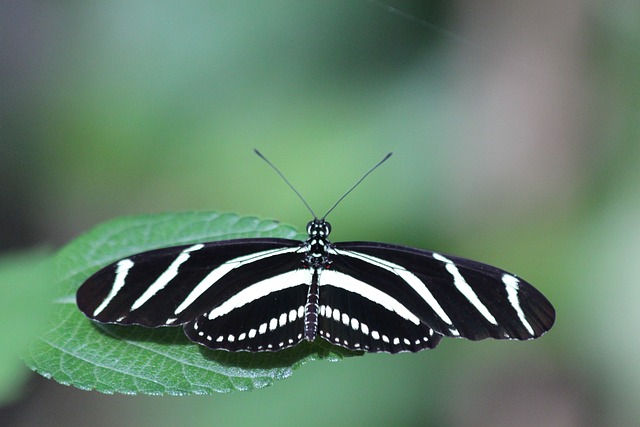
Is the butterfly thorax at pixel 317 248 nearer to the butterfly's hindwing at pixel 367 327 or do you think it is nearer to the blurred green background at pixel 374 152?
the butterfly's hindwing at pixel 367 327

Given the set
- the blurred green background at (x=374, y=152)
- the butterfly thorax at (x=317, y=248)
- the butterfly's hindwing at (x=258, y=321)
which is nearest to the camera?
the butterfly's hindwing at (x=258, y=321)

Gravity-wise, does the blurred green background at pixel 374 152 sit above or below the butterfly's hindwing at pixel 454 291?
above

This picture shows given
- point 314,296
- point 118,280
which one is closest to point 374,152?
point 314,296

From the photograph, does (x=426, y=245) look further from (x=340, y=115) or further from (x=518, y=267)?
(x=340, y=115)

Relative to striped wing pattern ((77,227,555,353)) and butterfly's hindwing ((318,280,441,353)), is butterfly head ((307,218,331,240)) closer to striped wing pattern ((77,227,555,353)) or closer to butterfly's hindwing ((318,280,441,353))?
striped wing pattern ((77,227,555,353))

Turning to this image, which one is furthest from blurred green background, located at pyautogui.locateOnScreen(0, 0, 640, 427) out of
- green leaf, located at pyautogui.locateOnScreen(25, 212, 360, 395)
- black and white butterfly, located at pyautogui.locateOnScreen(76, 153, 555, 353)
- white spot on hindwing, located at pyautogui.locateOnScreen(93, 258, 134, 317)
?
white spot on hindwing, located at pyautogui.locateOnScreen(93, 258, 134, 317)

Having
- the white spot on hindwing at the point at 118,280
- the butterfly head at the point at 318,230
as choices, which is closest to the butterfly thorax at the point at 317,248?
the butterfly head at the point at 318,230
